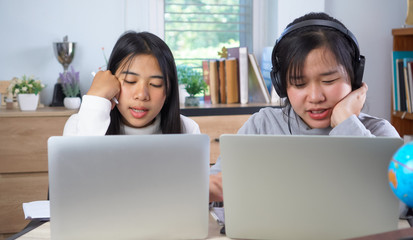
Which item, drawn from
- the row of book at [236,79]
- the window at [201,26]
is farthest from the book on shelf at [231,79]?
the window at [201,26]

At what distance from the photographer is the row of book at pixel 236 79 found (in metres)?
2.96

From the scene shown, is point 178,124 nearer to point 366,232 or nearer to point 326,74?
point 326,74

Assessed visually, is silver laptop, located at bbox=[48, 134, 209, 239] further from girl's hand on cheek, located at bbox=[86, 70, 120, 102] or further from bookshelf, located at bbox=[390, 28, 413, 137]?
bookshelf, located at bbox=[390, 28, 413, 137]

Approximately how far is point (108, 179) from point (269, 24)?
99.9 inches

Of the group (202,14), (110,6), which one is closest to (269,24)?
(202,14)

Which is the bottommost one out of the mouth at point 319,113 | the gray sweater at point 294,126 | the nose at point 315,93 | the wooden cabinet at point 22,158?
the wooden cabinet at point 22,158

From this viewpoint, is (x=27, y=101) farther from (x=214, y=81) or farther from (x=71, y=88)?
(x=214, y=81)

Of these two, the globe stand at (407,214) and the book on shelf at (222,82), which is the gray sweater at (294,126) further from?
the book on shelf at (222,82)

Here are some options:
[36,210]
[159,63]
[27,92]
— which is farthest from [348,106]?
[27,92]

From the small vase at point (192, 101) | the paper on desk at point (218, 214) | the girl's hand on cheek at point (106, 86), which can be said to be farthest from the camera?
the small vase at point (192, 101)

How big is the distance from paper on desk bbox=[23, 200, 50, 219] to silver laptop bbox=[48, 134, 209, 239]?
0.28m

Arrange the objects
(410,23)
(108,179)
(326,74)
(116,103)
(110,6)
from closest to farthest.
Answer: (108,179) → (326,74) → (116,103) → (410,23) → (110,6)

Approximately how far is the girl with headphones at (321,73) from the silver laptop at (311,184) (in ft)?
1.20

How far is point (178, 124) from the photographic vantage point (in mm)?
1683
